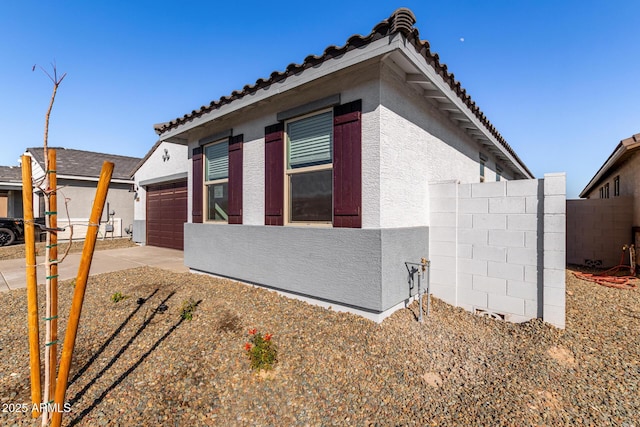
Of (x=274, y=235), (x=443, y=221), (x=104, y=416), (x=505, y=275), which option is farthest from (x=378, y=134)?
(x=104, y=416)

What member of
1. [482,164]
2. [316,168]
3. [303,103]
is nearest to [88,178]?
[303,103]

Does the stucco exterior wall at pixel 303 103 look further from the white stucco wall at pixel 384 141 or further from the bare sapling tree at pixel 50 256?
the bare sapling tree at pixel 50 256

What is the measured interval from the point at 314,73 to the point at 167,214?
342 inches

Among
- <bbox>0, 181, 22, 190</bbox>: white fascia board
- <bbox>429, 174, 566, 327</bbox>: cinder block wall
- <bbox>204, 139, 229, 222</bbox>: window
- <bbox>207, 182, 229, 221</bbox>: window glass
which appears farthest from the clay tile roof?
<bbox>0, 181, 22, 190</bbox>: white fascia board

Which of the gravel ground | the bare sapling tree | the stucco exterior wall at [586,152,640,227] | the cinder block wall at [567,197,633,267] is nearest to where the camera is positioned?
the bare sapling tree

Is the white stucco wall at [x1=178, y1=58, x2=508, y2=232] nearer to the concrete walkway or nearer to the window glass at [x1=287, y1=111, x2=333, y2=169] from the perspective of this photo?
the window glass at [x1=287, y1=111, x2=333, y2=169]

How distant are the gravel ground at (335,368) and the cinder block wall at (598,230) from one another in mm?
4552

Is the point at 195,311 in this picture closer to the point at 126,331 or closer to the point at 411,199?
the point at 126,331

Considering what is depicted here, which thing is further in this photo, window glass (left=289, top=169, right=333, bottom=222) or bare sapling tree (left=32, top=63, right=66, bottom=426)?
window glass (left=289, top=169, right=333, bottom=222)

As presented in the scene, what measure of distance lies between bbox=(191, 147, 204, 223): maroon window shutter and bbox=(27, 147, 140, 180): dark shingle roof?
8932 millimetres

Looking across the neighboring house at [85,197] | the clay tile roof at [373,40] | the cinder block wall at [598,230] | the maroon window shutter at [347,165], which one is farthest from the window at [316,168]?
the neighboring house at [85,197]

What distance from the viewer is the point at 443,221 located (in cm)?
455

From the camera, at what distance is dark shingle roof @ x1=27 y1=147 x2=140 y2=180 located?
13586mm

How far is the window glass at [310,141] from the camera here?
4.09 m
